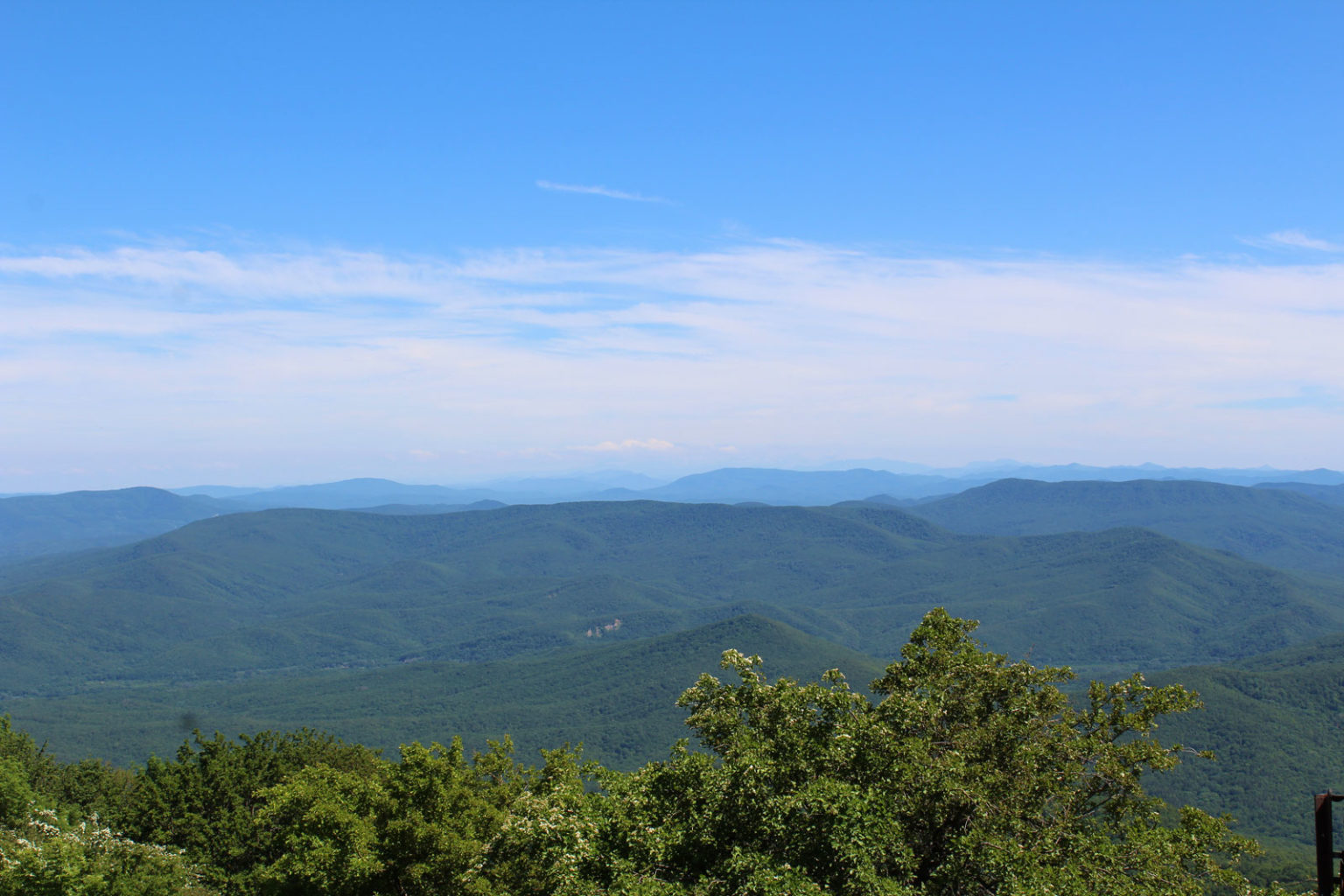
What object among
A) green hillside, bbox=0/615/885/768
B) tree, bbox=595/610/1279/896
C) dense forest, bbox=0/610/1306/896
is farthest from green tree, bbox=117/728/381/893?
green hillside, bbox=0/615/885/768

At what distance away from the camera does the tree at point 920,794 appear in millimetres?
15523

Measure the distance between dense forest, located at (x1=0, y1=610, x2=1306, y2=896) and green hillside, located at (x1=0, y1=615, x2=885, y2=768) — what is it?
120m

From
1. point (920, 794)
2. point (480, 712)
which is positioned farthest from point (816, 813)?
point (480, 712)

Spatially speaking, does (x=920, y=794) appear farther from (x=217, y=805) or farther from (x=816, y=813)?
(x=217, y=805)

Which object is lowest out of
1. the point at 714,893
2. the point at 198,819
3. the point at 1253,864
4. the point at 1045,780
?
the point at 1253,864

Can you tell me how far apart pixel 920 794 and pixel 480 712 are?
6815 inches

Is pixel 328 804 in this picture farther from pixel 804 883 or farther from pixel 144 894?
pixel 804 883

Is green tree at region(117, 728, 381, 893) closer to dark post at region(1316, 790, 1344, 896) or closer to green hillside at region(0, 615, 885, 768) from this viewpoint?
dark post at region(1316, 790, 1344, 896)

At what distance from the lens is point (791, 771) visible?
675 inches

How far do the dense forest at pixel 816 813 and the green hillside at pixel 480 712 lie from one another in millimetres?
120081

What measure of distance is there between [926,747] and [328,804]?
660 inches

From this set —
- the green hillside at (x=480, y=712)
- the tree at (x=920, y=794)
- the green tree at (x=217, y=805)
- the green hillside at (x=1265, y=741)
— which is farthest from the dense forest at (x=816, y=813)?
the green hillside at (x=480, y=712)

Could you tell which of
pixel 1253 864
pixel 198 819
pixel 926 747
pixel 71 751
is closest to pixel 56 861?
pixel 198 819

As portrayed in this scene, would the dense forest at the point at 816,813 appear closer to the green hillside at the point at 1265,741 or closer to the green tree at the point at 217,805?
the green tree at the point at 217,805
